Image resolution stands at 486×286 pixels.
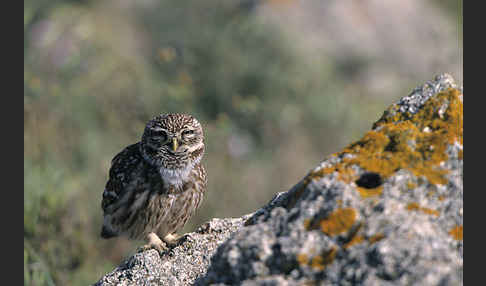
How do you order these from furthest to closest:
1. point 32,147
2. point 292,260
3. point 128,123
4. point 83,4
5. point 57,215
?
point 83,4 → point 128,123 → point 32,147 → point 57,215 → point 292,260

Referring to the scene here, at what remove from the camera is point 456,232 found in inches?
97.2

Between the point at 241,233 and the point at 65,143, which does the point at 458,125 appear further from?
the point at 65,143

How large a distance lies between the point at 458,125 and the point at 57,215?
17.8ft

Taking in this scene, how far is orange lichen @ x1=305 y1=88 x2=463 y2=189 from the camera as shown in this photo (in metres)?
2.74

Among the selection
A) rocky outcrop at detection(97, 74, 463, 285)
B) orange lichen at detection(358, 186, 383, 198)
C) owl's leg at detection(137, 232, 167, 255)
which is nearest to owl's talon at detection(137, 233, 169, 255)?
owl's leg at detection(137, 232, 167, 255)

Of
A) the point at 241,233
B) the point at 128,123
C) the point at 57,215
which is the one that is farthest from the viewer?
A: the point at 128,123

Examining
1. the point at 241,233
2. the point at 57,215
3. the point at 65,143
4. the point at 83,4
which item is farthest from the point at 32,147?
the point at 83,4

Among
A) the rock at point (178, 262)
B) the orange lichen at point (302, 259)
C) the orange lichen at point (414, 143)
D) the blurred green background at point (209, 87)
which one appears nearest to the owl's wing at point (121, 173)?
the blurred green background at point (209, 87)

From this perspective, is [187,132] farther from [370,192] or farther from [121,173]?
[370,192]

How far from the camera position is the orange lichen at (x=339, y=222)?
2.59 metres

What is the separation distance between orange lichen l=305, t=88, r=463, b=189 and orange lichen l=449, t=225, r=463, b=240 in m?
0.23

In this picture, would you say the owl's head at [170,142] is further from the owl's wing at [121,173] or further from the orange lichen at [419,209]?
the orange lichen at [419,209]

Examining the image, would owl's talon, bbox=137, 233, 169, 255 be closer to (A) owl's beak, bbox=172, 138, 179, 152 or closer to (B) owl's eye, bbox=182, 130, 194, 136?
(A) owl's beak, bbox=172, 138, 179, 152

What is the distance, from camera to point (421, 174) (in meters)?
2.69
